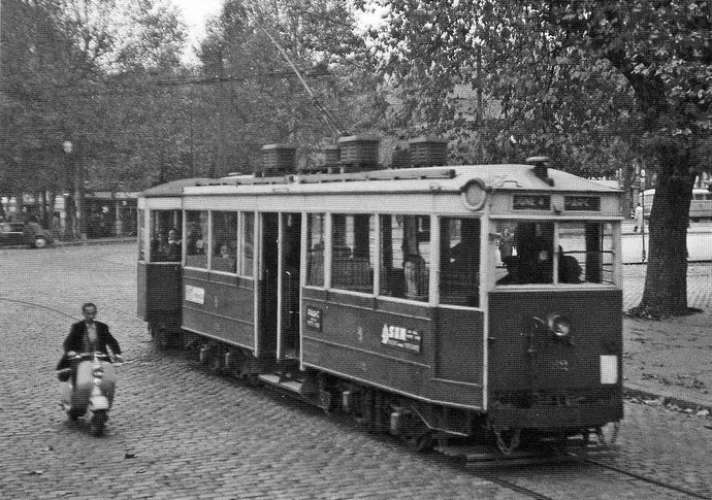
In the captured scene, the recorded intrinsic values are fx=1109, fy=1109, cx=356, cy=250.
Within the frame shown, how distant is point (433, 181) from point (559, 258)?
1346 mm

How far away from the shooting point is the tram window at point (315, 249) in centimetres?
1227

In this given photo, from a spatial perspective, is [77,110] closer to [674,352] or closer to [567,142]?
[567,142]

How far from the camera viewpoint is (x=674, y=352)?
665 inches

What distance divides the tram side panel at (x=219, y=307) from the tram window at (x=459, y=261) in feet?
14.9

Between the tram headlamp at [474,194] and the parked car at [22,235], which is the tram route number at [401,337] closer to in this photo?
the tram headlamp at [474,194]

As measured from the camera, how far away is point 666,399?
13.4m

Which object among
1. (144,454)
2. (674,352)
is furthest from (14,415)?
(674,352)

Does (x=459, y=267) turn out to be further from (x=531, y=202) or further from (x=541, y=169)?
(x=541, y=169)

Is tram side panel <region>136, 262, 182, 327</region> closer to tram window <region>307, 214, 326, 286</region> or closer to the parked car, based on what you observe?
tram window <region>307, 214, 326, 286</region>

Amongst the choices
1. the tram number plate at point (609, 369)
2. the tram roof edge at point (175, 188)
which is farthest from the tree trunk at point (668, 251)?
the tram number plate at point (609, 369)

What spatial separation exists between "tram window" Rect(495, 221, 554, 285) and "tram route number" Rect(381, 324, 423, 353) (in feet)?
3.52

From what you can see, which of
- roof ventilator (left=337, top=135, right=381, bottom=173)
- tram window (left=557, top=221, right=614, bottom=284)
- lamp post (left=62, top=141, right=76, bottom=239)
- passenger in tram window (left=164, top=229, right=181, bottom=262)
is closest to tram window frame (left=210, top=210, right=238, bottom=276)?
passenger in tram window (left=164, top=229, right=181, bottom=262)

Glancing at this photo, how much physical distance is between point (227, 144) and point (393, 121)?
26331mm

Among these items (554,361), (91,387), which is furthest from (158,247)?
(554,361)
